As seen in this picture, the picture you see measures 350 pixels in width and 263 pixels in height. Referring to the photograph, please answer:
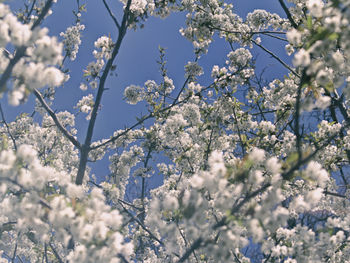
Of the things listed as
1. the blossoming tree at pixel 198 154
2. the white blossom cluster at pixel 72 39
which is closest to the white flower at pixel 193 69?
the blossoming tree at pixel 198 154

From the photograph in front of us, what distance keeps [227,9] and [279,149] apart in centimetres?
399

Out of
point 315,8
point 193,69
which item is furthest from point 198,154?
point 315,8

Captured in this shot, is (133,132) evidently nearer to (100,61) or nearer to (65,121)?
(65,121)

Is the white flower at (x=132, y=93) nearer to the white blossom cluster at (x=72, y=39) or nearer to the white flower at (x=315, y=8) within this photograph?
the white blossom cluster at (x=72, y=39)

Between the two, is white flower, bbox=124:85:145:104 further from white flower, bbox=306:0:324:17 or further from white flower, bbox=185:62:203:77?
white flower, bbox=306:0:324:17

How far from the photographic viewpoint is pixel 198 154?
22.5ft

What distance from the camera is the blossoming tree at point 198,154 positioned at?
2.73m

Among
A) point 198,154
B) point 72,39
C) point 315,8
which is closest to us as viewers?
point 315,8

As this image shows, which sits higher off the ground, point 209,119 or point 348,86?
point 209,119

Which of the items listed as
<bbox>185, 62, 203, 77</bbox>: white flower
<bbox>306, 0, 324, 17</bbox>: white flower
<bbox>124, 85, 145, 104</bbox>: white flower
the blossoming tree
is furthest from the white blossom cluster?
<bbox>306, 0, 324, 17</bbox>: white flower

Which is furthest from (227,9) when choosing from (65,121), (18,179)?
(18,179)

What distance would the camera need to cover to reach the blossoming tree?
2.73 meters

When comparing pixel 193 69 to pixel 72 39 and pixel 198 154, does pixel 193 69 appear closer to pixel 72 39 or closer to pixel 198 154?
pixel 198 154

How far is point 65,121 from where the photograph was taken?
33.8ft
